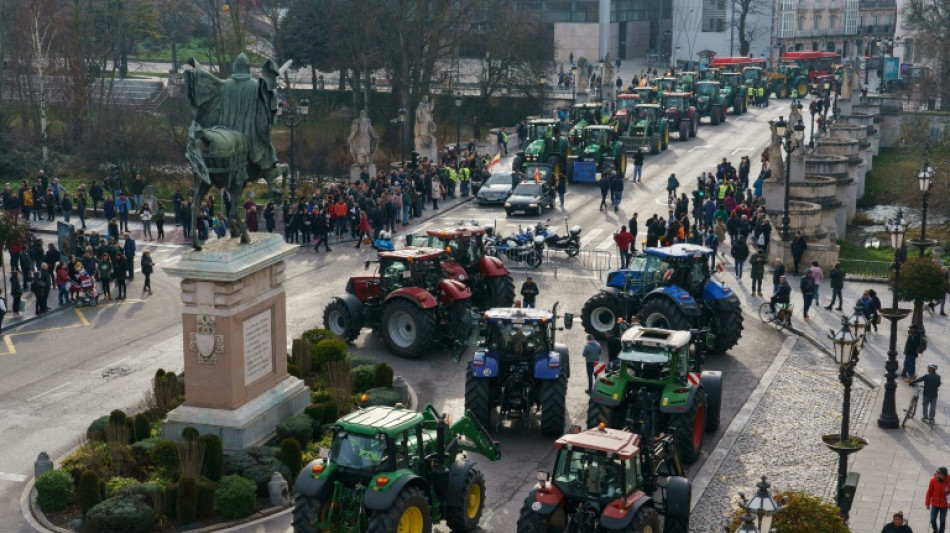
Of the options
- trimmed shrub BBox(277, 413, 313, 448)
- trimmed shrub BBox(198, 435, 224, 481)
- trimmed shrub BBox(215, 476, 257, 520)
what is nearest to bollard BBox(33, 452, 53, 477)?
trimmed shrub BBox(198, 435, 224, 481)

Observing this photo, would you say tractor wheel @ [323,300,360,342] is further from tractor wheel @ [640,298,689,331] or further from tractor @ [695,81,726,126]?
tractor @ [695,81,726,126]

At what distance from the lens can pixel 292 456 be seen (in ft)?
72.7

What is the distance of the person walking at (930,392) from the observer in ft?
83.1

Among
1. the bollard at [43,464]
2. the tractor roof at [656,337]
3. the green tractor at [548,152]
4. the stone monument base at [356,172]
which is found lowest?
the bollard at [43,464]

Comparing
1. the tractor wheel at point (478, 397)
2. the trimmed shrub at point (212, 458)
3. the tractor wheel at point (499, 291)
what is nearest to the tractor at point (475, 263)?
the tractor wheel at point (499, 291)

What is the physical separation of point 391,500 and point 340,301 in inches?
527

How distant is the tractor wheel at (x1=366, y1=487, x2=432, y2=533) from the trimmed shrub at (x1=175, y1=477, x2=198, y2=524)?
3825 millimetres

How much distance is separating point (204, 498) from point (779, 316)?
17.3 metres

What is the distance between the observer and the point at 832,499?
73.0 feet

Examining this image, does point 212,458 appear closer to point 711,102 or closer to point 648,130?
point 648,130

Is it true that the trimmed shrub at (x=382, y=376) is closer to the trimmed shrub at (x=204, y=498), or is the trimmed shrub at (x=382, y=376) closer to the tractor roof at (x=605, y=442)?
the trimmed shrub at (x=204, y=498)

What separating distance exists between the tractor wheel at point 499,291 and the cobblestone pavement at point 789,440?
7.17 meters

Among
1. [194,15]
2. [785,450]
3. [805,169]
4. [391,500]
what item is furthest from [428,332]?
[194,15]

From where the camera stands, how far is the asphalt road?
918 inches
